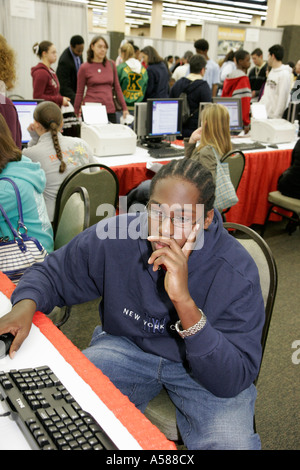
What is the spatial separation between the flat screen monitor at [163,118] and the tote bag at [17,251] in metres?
2.06

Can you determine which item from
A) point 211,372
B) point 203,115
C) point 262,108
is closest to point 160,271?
point 211,372

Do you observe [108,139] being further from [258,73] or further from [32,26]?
[258,73]

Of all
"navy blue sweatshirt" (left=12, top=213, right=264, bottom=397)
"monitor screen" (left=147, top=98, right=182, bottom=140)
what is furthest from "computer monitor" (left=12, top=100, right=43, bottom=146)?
"navy blue sweatshirt" (left=12, top=213, right=264, bottom=397)

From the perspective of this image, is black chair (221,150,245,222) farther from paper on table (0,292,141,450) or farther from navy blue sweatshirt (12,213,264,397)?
paper on table (0,292,141,450)

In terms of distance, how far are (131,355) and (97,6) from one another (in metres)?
18.1

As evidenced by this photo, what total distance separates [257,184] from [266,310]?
2.54m

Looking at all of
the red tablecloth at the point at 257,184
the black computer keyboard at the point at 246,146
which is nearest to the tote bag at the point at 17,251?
the red tablecloth at the point at 257,184

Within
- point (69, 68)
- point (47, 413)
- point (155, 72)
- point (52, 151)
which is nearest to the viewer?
point (47, 413)

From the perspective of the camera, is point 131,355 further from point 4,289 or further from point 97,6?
point 97,6

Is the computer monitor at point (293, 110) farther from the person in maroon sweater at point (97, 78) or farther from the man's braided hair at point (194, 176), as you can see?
the man's braided hair at point (194, 176)

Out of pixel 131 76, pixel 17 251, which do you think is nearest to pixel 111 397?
pixel 17 251

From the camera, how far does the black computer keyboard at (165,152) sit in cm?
320

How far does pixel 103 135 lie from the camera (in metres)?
3.06

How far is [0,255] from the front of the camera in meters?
1.55
